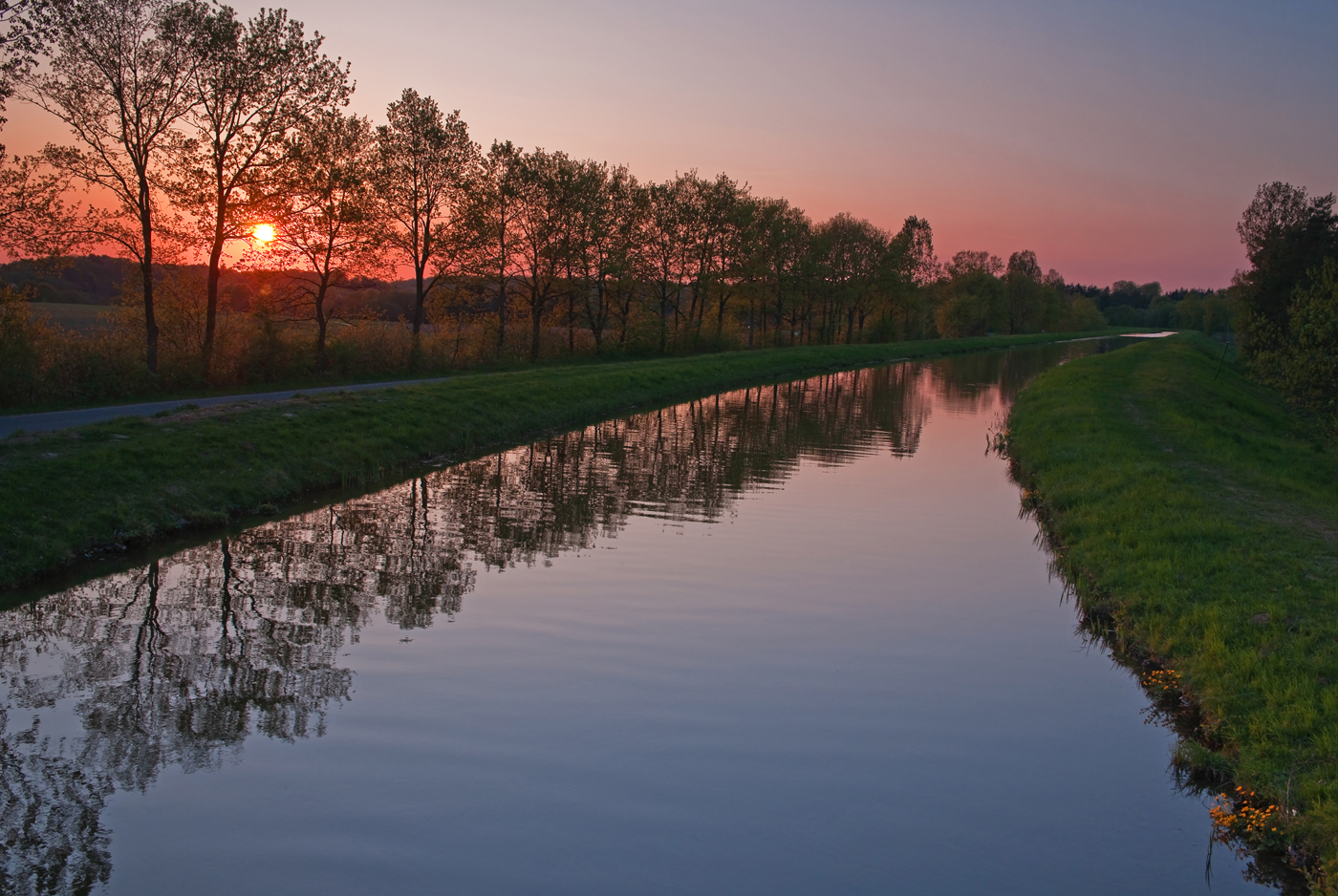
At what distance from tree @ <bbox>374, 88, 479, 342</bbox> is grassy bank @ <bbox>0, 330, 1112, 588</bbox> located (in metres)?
11.0

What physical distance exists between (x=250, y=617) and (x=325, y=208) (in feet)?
84.6

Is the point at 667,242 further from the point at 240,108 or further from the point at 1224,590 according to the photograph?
the point at 1224,590

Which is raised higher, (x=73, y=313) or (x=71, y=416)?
(x=73, y=313)

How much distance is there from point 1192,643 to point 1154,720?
1159 mm

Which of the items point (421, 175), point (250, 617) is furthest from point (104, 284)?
point (250, 617)

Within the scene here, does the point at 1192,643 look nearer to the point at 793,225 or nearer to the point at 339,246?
the point at 339,246

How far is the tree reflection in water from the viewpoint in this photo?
6727mm

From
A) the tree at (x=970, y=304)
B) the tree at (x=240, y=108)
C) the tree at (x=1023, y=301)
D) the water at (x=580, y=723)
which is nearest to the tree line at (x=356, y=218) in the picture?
the tree at (x=240, y=108)

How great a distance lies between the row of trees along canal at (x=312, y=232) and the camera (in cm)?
2503

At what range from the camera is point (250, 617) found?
1041cm

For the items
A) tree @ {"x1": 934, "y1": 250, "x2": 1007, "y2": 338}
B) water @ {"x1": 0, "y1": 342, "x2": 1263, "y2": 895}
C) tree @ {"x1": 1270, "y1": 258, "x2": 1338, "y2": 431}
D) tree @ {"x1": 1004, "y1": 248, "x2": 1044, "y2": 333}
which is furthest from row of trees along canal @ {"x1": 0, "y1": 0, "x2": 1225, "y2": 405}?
tree @ {"x1": 1004, "y1": 248, "x2": 1044, "y2": 333}

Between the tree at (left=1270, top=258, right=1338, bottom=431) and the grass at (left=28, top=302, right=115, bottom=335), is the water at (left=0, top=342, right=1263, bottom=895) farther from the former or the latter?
the grass at (left=28, top=302, right=115, bottom=335)

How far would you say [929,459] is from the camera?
2378 centimetres

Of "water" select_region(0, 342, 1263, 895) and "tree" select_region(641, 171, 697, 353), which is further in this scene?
"tree" select_region(641, 171, 697, 353)
